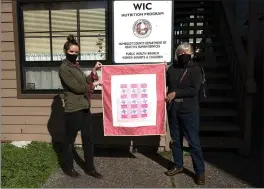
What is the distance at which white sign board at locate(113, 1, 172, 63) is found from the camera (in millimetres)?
4648

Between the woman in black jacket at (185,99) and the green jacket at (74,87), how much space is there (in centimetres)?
103

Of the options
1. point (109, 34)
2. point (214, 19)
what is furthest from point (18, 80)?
point (214, 19)

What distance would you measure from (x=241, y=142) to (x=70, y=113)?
107 inches

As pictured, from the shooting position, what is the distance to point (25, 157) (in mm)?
4680

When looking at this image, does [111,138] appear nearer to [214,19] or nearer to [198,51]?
[198,51]

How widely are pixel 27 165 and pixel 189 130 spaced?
2302mm

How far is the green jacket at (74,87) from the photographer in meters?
3.76

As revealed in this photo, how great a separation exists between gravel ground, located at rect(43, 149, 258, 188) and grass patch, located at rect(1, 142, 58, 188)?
0.56ft

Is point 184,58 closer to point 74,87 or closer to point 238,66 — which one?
point 74,87

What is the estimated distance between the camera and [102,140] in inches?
204

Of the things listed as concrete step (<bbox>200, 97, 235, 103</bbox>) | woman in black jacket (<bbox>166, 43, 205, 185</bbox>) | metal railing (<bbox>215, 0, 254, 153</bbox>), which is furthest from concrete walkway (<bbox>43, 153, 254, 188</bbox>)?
concrete step (<bbox>200, 97, 235, 103</bbox>)

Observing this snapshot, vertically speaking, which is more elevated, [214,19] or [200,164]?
[214,19]

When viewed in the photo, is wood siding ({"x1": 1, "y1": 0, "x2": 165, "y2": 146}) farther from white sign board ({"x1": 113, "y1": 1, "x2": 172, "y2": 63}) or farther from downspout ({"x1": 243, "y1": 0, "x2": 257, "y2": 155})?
downspout ({"x1": 243, "y1": 0, "x2": 257, "y2": 155})

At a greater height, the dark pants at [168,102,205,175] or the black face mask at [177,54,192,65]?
the black face mask at [177,54,192,65]
